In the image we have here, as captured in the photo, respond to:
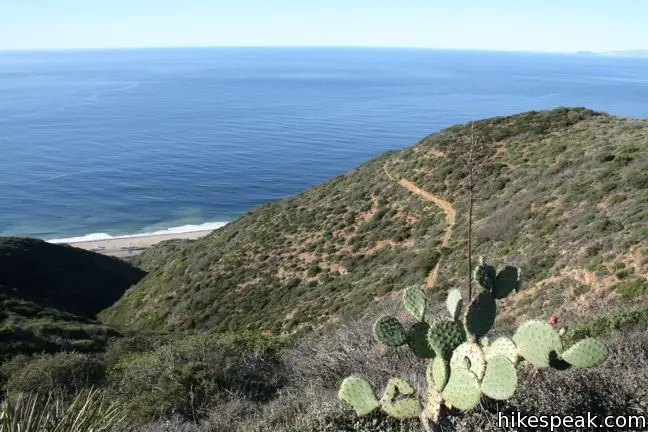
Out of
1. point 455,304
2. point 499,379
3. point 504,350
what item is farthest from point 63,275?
point 499,379

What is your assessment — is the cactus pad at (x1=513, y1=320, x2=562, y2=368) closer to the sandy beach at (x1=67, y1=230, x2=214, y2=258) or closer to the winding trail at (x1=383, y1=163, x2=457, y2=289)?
the winding trail at (x1=383, y1=163, x2=457, y2=289)

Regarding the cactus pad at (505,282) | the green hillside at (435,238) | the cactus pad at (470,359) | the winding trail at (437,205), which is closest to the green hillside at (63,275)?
the green hillside at (435,238)

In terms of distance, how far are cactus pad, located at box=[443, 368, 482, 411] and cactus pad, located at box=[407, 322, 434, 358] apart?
2.22ft

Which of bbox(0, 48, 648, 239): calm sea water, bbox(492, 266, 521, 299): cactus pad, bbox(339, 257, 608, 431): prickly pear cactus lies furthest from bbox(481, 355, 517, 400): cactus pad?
bbox(0, 48, 648, 239): calm sea water

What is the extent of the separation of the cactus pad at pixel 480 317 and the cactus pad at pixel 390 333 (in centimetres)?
70

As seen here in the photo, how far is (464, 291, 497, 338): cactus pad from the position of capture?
15.8 feet

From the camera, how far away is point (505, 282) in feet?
17.1

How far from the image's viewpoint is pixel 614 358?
21.1 ft

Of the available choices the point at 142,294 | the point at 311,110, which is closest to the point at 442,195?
the point at 142,294

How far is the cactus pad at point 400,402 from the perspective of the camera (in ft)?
16.5

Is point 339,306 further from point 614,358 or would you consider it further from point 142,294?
point 142,294

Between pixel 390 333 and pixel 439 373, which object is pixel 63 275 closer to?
pixel 390 333

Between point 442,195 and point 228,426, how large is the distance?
2075 centimetres

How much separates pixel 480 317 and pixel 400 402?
1.17m
